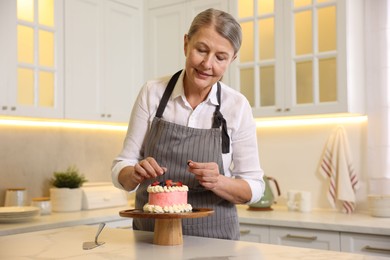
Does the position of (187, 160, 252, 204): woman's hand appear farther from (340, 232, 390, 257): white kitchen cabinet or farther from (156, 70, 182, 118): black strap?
(340, 232, 390, 257): white kitchen cabinet

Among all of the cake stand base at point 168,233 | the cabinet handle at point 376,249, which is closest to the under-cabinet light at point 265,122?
the cabinet handle at point 376,249

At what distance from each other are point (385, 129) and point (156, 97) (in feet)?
5.78

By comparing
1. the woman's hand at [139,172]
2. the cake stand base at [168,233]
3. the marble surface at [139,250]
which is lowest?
the marble surface at [139,250]

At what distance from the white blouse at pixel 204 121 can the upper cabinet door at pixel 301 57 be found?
127 centimetres

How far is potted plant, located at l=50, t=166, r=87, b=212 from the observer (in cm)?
329

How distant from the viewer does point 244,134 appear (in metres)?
1.90

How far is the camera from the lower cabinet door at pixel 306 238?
2699 millimetres

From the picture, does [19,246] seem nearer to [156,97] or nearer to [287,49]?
[156,97]

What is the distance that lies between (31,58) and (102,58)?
59cm

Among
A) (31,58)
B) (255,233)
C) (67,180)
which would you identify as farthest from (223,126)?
(67,180)

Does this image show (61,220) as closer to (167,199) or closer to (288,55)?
(167,199)

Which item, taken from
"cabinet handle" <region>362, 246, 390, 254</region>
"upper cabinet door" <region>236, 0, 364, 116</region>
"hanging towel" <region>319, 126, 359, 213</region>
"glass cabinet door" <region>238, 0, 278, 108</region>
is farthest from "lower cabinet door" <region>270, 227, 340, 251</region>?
"glass cabinet door" <region>238, 0, 278, 108</region>

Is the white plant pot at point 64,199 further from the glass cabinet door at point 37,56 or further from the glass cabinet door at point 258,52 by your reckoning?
the glass cabinet door at point 258,52

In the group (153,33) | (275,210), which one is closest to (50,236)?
(275,210)
